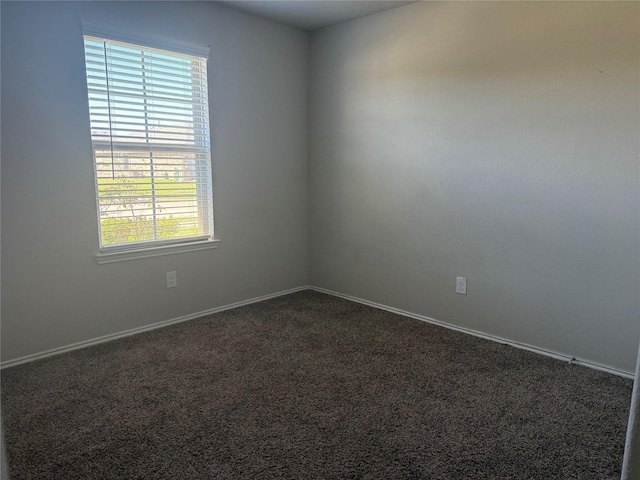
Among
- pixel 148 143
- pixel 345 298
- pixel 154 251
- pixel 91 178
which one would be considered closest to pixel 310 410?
pixel 154 251

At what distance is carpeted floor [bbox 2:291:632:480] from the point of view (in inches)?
71.8

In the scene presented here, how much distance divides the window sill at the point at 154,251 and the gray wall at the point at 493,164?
1190 millimetres

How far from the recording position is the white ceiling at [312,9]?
10.7 feet

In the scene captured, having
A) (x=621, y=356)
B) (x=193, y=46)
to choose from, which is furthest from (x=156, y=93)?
(x=621, y=356)

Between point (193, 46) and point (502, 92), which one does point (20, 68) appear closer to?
point (193, 46)

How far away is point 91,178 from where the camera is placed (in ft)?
9.42

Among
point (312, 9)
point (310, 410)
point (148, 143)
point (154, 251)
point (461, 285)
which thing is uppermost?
point (312, 9)

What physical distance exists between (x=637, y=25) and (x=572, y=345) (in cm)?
184

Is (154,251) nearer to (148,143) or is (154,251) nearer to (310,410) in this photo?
(148,143)

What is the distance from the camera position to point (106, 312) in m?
3.05

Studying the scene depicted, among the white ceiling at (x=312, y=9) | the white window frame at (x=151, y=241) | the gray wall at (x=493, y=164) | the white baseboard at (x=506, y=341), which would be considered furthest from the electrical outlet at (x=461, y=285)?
the white ceiling at (x=312, y=9)

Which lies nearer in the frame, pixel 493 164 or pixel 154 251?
pixel 493 164

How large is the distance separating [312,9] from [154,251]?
7.17 ft

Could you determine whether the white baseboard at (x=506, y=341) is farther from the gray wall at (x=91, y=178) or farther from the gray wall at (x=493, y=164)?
the gray wall at (x=91, y=178)
